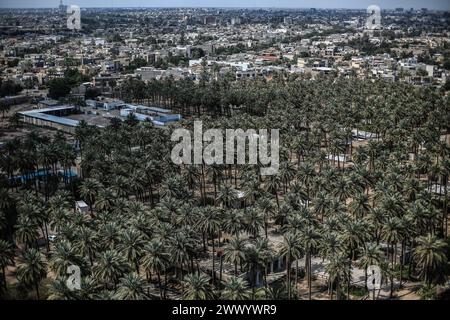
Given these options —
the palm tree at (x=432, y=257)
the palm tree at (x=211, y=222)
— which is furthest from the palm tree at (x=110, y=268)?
the palm tree at (x=432, y=257)

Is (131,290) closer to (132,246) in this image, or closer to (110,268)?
(110,268)

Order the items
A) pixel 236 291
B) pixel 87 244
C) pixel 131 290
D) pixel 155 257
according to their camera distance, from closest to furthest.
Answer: pixel 131 290 < pixel 236 291 < pixel 155 257 < pixel 87 244

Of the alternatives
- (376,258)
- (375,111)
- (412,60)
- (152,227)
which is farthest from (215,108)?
(412,60)

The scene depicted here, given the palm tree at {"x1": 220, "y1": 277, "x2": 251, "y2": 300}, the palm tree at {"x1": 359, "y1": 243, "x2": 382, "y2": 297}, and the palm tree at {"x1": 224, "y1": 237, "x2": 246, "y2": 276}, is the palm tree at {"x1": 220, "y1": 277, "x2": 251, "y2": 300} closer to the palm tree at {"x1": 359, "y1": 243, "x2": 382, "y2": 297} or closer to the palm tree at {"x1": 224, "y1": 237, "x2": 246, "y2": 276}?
the palm tree at {"x1": 224, "y1": 237, "x2": 246, "y2": 276}

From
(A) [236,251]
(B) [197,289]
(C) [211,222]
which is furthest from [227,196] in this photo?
(B) [197,289]

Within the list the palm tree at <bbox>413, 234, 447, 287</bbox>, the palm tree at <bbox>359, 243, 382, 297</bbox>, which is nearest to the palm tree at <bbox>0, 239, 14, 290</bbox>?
the palm tree at <bbox>359, 243, 382, 297</bbox>

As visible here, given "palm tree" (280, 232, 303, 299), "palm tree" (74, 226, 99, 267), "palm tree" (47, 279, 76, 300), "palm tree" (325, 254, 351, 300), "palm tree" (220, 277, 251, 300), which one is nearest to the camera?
"palm tree" (47, 279, 76, 300)
